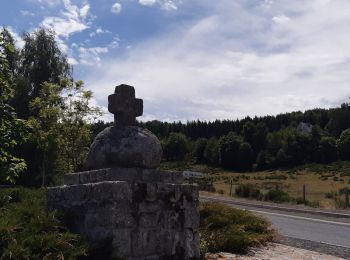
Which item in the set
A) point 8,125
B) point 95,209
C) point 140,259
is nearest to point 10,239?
point 95,209

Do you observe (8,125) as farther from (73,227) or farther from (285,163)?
(285,163)

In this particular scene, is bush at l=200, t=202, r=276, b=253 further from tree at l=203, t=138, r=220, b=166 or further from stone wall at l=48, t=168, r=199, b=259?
tree at l=203, t=138, r=220, b=166

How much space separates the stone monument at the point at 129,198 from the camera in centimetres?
577

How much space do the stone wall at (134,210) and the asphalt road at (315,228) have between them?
5.68 metres

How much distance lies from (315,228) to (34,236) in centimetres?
1152

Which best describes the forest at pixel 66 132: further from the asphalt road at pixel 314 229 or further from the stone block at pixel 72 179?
the asphalt road at pixel 314 229

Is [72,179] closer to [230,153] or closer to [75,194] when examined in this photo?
[75,194]

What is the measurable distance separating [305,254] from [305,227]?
705 cm

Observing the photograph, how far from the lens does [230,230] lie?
8711mm

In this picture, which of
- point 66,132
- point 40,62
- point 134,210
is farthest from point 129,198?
point 40,62

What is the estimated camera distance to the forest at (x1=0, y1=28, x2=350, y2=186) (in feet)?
27.3

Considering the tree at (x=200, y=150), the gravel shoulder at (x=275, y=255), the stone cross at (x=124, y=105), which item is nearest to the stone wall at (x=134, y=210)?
the stone cross at (x=124, y=105)

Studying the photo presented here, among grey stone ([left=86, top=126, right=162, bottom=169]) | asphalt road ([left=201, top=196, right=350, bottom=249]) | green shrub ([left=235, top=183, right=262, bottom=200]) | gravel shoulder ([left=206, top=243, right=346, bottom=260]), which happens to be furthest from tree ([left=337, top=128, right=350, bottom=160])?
grey stone ([left=86, top=126, right=162, bottom=169])

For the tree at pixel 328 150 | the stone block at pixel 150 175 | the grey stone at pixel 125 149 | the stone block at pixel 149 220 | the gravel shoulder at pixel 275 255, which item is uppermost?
the tree at pixel 328 150
